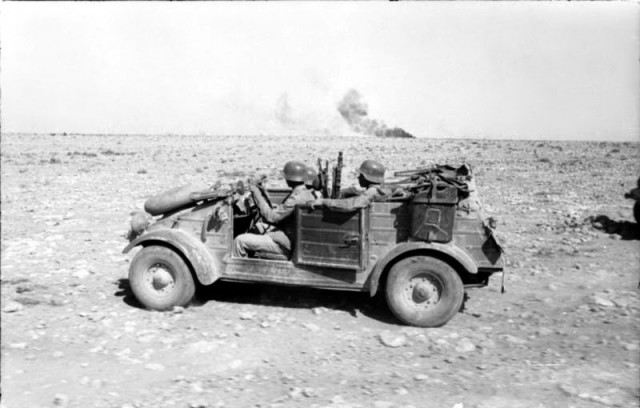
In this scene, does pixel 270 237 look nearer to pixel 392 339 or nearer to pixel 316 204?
pixel 316 204

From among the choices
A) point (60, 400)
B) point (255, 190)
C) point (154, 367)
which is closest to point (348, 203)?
point (255, 190)

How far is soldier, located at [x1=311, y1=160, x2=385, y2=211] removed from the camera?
5.86 m

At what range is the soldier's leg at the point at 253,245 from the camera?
6.28 meters

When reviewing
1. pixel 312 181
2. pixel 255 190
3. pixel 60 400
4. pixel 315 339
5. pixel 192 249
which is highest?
pixel 312 181

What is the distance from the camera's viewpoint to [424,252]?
592 centimetres

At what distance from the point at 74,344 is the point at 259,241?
6.34 ft

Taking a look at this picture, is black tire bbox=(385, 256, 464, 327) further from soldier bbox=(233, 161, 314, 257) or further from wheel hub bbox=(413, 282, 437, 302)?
soldier bbox=(233, 161, 314, 257)

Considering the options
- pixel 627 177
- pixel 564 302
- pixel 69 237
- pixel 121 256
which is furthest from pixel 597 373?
pixel 627 177

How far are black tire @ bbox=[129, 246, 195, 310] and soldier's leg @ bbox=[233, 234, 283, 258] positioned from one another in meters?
0.55

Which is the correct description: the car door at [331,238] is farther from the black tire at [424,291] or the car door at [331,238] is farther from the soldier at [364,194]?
the black tire at [424,291]

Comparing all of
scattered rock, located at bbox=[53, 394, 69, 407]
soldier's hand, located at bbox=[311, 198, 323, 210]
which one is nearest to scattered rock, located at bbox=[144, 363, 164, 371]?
scattered rock, located at bbox=[53, 394, 69, 407]

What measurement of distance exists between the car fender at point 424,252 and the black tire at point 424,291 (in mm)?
81

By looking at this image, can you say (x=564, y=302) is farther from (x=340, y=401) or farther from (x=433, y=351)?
(x=340, y=401)

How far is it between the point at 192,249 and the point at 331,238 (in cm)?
139
